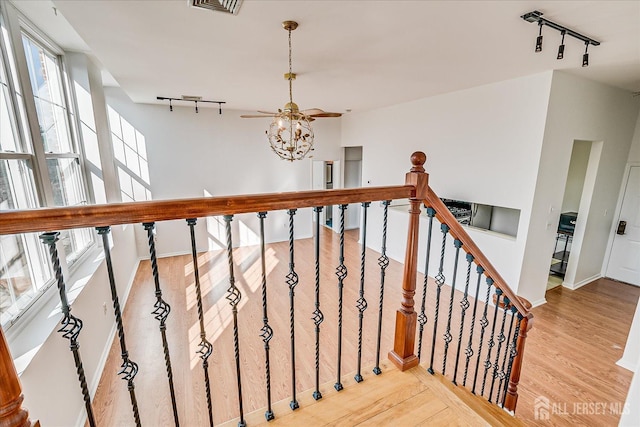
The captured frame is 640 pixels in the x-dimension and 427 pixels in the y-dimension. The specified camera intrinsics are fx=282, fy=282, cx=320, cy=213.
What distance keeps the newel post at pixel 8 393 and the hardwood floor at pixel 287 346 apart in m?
1.09

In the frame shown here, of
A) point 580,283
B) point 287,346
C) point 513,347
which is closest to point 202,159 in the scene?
point 287,346

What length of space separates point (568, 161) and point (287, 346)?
4.19m

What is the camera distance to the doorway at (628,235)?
4.40m

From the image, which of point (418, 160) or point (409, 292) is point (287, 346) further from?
point (418, 160)

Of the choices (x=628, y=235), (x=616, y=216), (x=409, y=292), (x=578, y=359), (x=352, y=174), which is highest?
(x=352, y=174)

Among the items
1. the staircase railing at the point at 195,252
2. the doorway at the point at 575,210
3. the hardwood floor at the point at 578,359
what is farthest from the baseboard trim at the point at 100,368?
the doorway at the point at 575,210

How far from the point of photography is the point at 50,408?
67.9 inches

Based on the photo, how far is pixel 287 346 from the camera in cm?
300

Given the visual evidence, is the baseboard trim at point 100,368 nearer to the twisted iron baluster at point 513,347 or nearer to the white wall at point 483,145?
the twisted iron baluster at point 513,347

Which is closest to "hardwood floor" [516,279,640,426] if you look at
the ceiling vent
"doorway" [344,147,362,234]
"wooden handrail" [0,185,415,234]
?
"wooden handrail" [0,185,415,234]

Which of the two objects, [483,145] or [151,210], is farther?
[483,145]

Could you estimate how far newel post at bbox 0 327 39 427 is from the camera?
2.49ft

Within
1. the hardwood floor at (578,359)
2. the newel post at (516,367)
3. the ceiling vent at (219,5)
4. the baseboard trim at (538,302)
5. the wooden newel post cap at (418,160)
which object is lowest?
the hardwood floor at (578,359)

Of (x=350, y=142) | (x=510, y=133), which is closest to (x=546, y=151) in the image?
(x=510, y=133)
